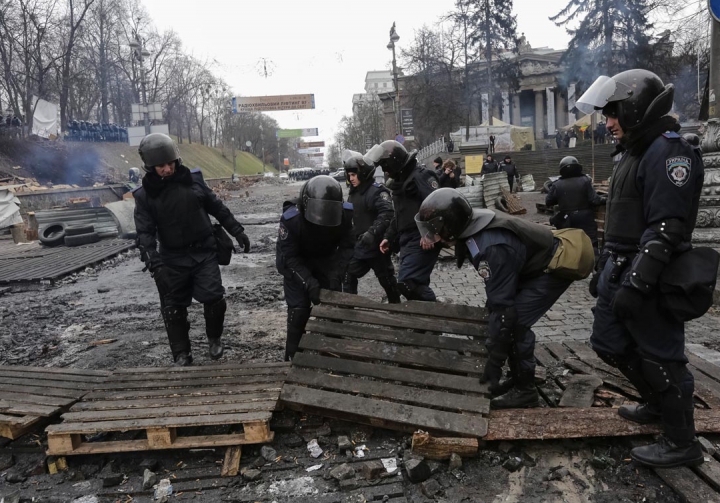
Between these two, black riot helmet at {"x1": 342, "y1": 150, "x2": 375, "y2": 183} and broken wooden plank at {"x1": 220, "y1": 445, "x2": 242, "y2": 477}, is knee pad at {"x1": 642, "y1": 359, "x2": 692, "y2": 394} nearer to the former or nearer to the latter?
broken wooden plank at {"x1": 220, "y1": 445, "x2": 242, "y2": 477}

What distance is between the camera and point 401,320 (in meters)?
3.74

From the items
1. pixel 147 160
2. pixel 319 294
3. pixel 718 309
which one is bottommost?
pixel 718 309

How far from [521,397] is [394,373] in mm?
856

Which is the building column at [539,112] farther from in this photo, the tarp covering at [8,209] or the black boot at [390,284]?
the black boot at [390,284]

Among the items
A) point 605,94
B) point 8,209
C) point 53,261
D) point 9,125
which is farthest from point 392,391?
point 9,125

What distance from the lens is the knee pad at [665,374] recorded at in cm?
262

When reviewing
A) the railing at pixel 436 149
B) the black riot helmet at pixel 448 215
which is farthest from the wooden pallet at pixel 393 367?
the railing at pixel 436 149

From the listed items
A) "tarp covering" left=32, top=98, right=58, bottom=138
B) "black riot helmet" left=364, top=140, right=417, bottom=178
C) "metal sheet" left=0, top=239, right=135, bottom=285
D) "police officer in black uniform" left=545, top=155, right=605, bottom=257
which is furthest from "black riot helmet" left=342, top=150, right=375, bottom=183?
"tarp covering" left=32, top=98, right=58, bottom=138

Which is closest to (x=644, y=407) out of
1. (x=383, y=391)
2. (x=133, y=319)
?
(x=383, y=391)

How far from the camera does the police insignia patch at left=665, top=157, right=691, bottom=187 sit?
97.3 inches

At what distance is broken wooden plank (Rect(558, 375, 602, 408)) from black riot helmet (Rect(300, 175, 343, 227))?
2.06 meters

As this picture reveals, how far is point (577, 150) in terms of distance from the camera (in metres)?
28.3

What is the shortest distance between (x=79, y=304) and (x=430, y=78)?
124 feet

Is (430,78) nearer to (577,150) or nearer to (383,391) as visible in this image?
(577,150)
